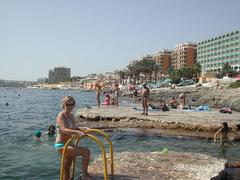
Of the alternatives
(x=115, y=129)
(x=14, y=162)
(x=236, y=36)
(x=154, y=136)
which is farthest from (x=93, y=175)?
(x=236, y=36)

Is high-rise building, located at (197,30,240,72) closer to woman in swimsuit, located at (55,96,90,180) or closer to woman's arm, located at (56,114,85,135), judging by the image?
woman in swimsuit, located at (55,96,90,180)

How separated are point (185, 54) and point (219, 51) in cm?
2333

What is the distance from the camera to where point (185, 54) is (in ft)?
552

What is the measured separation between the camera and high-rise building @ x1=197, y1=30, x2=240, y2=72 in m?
133

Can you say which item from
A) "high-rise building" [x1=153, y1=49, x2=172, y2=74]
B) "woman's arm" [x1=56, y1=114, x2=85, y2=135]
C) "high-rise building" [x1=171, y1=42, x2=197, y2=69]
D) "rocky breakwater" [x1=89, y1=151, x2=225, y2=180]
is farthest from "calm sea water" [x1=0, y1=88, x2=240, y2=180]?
"high-rise building" [x1=153, y1=49, x2=172, y2=74]

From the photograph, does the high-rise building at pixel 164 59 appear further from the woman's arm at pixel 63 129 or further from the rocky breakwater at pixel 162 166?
the woman's arm at pixel 63 129

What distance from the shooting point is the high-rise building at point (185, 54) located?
550 feet

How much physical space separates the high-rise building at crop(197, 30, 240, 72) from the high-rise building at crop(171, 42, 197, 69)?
5.31 meters

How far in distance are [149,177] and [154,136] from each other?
8499 millimetres

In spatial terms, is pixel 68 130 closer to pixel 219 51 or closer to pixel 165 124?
pixel 165 124

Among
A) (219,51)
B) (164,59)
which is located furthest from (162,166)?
(164,59)

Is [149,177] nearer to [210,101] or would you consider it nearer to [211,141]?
[211,141]

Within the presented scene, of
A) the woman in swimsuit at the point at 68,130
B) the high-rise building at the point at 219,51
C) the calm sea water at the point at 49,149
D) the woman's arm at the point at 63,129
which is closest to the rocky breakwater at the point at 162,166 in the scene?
the woman in swimsuit at the point at 68,130

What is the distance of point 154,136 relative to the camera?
52.2 ft
